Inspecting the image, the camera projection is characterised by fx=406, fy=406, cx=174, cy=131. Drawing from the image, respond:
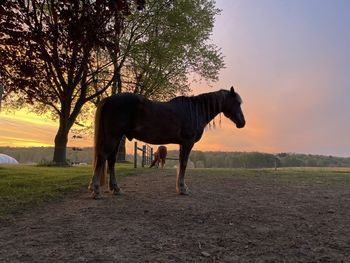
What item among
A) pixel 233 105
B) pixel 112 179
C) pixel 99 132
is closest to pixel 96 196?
pixel 112 179

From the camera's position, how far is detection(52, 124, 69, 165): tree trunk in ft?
84.1

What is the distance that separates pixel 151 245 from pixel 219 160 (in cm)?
5465

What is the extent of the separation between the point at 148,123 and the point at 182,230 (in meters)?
3.74

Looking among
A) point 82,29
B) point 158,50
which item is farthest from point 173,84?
point 82,29

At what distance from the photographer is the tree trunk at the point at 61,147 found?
84.1 ft

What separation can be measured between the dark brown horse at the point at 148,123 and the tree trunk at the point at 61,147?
16952 millimetres

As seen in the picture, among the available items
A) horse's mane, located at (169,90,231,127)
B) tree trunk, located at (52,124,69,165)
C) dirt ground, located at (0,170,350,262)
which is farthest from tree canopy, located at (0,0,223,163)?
dirt ground, located at (0,170,350,262)

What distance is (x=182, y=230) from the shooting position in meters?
5.97

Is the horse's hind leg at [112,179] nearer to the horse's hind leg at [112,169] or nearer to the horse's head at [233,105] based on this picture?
the horse's hind leg at [112,169]

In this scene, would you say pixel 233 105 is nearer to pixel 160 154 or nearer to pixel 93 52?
pixel 160 154

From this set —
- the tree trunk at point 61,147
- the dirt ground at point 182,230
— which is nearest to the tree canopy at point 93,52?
the tree trunk at point 61,147

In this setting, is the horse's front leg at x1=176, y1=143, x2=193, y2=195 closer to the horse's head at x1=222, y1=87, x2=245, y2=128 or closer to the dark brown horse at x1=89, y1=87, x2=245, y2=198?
the dark brown horse at x1=89, y1=87, x2=245, y2=198

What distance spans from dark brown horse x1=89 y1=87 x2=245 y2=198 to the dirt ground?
2.67 ft

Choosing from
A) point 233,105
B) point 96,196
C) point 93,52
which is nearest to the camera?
point 96,196
